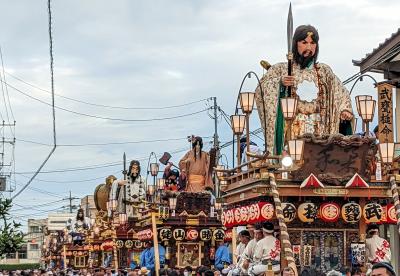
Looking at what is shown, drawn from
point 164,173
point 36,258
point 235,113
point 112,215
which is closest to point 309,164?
point 235,113

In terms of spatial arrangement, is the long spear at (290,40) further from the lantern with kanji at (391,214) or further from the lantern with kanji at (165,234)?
the lantern with kanji at (165,234)

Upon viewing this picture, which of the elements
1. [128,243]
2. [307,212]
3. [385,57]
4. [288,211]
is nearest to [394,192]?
[307,212]

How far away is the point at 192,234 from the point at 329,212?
11345 mm

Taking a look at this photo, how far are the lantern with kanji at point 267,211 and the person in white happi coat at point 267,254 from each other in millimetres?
170

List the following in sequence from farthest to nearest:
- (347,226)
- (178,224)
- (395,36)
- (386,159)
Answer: (178,224) → (395,36) → (347,226) → (386,159)

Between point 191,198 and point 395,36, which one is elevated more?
point 395,36

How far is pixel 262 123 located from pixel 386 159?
3.33m

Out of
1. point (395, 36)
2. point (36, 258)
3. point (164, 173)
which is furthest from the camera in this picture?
point (36, 258)

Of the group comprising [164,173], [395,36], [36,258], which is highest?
[395,36]

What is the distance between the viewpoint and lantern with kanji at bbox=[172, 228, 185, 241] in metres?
24.5

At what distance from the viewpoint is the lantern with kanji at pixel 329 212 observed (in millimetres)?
13711

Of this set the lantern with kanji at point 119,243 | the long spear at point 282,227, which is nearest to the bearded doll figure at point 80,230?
the lantern with kanji at point 119,243

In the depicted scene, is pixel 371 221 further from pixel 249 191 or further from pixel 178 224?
pixel 178 224

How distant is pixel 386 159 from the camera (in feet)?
43.8
